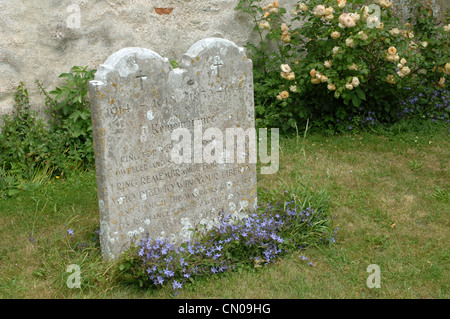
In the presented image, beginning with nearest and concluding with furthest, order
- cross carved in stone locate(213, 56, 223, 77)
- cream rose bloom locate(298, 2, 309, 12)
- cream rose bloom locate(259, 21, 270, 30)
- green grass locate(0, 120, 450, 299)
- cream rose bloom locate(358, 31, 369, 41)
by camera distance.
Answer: green grass locate(0, 120, 450, 299) < cross carved in stone locate(213, 56, 223, 77) < cream rose bloom locate(358, 31, 369, 41) < cream rose bloom locate(298, 2, 309, 12) < cream rose bloom locate(259, 21, 270, 30)

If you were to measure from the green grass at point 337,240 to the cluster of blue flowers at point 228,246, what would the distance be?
3.8 inches

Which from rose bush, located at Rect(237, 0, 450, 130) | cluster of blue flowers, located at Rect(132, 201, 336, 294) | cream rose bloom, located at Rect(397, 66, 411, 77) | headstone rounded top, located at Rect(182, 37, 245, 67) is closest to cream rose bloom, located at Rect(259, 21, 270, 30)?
rose bush, located at Rect(237, 0, 450, 130)

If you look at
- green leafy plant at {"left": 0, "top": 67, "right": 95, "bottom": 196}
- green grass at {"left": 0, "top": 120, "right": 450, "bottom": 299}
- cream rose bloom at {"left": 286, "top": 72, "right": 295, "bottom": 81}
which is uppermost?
cream rose bloom at {"left": 286, "top": 72, "right": 295, "bottom": 81}

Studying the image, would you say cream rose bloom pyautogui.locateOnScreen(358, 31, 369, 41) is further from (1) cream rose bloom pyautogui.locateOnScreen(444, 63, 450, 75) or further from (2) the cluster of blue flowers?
(2) the cluster of blue flowers

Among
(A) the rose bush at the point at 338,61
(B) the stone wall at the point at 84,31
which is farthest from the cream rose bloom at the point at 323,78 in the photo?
(B) the stone wall at the point at 84,31

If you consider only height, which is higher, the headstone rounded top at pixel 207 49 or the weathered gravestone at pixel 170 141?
the headstone rounded top at pixel 207 49

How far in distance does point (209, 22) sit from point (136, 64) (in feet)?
9.09

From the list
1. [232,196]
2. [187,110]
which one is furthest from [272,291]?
[187,110]

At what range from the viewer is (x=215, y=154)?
4262mm

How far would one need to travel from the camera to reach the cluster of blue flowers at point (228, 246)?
3844 millimetres

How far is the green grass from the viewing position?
3.81 metres

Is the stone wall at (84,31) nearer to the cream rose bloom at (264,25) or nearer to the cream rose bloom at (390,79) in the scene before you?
the cream rose bloom at (264,25)

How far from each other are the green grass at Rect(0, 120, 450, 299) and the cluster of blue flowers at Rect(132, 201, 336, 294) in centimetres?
10

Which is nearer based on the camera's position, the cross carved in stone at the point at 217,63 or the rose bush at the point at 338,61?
the cross carved in stone at the point at 217,63
